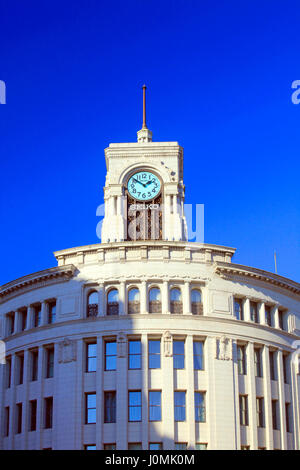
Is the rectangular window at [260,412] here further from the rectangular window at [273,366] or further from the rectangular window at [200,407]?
the rectangular window at [200,407]

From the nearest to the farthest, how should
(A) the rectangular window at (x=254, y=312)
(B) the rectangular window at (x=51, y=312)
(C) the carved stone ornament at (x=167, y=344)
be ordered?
1. (C) the carved stone ornament at (x=167, y=344)
2. (B) the rectangular window at (x=51, y=312)
3. (A) the rectangular window at (x=254, y=312)

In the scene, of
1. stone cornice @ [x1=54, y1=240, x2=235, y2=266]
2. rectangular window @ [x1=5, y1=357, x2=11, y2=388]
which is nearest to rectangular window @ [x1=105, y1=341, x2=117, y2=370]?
stone cornice @ [x1=54, y1=240, x2=235, y2=266]

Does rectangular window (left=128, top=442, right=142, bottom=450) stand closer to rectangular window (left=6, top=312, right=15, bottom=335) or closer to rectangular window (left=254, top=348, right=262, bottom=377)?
rectangular window (left=254, top=348, right=262, bottom=377)

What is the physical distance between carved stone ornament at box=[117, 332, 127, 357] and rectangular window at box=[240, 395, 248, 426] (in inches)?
362

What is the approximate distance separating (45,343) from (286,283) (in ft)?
63.6

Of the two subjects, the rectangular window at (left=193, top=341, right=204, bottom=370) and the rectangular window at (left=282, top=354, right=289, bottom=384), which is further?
the rectangular window at (left=282, top=354, right=289, bottom=384)

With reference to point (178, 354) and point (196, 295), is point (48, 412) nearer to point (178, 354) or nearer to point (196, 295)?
point (178, 354)

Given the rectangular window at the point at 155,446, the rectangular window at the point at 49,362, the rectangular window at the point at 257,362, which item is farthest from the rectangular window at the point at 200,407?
the rectangular window at the point at 49,362

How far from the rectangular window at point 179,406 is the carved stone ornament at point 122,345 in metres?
4.64

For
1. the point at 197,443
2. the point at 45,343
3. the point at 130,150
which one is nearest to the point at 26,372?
the point at 45,343

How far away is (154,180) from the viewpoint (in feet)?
282

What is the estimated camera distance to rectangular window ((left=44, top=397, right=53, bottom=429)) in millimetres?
62628

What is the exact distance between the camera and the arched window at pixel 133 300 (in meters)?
63.8

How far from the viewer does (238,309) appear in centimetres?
6612
